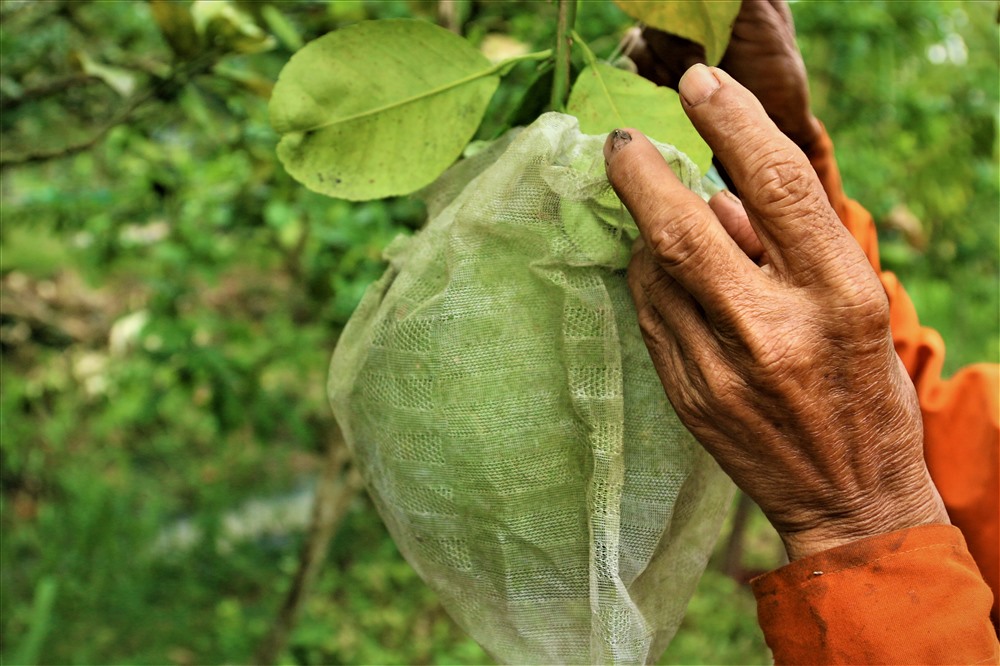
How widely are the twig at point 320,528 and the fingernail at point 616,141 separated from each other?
135 cm

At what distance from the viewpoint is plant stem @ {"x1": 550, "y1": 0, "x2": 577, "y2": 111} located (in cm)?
66

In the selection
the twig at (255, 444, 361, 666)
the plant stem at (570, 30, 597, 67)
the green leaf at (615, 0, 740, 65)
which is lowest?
the twig at (255, 444, 361, 666)

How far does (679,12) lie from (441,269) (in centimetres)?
28

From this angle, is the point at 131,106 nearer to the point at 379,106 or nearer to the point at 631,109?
the point at 379,106

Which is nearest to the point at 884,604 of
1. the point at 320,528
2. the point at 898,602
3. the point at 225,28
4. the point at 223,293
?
the point at 898,602

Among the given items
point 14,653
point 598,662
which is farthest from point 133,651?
point 598,662

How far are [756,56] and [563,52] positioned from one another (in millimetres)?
322

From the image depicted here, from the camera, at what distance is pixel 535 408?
0.64 metres

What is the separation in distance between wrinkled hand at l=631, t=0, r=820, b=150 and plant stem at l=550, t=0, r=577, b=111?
0.77 ft

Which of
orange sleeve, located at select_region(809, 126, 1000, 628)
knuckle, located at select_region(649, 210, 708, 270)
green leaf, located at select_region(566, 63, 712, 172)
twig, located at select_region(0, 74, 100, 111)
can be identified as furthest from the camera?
twig, located at select_region(0, 74, 100, 111)

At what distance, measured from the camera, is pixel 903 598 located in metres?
0.62

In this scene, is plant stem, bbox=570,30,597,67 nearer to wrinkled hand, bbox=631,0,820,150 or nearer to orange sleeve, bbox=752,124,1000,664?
wrinkled hand, bbox=631,0,820,150

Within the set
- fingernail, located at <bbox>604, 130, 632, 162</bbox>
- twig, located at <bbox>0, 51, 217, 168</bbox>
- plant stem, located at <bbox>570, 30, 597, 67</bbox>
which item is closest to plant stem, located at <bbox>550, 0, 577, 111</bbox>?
plant stem, located at <bbox>570, 30, 597, 67</bbox>

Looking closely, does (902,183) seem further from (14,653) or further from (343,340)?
(14,653)
